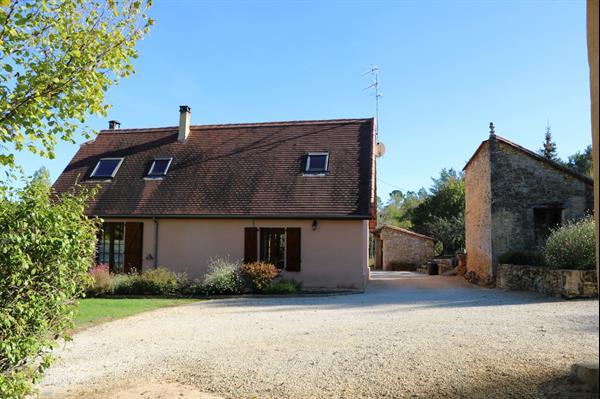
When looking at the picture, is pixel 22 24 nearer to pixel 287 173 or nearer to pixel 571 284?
pixel 571 284

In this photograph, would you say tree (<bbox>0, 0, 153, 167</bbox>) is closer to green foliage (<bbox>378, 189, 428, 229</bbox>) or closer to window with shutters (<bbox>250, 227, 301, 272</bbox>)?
window with shutters (<bbox>250, 227, 301, 272</bbox>)

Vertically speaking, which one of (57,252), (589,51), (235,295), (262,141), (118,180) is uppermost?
(262,141)

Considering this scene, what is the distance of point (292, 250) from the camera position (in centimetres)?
1593

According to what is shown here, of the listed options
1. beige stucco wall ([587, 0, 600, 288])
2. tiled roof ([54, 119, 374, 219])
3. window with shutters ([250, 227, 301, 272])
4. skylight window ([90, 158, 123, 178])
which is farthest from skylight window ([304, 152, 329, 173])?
beige stucco wall ([587, 0, 600, 288])

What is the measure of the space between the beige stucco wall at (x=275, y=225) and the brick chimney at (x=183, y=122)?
4.67m

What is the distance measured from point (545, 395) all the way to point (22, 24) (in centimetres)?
618

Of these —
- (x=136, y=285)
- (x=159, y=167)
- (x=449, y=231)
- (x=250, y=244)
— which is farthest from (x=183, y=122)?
(x=449, y=231)

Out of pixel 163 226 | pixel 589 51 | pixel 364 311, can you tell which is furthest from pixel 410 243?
pixel 589 51

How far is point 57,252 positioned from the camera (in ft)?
14.5

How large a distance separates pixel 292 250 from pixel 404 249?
1496cm

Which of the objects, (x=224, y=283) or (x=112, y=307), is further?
(x=224, y=283)

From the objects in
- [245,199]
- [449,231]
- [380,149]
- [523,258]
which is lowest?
[523,258]

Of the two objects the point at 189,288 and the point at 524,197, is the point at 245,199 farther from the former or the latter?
the point at 524,197

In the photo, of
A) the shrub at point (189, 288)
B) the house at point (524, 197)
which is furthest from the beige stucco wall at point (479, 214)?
the shrub at point (189, 288)
